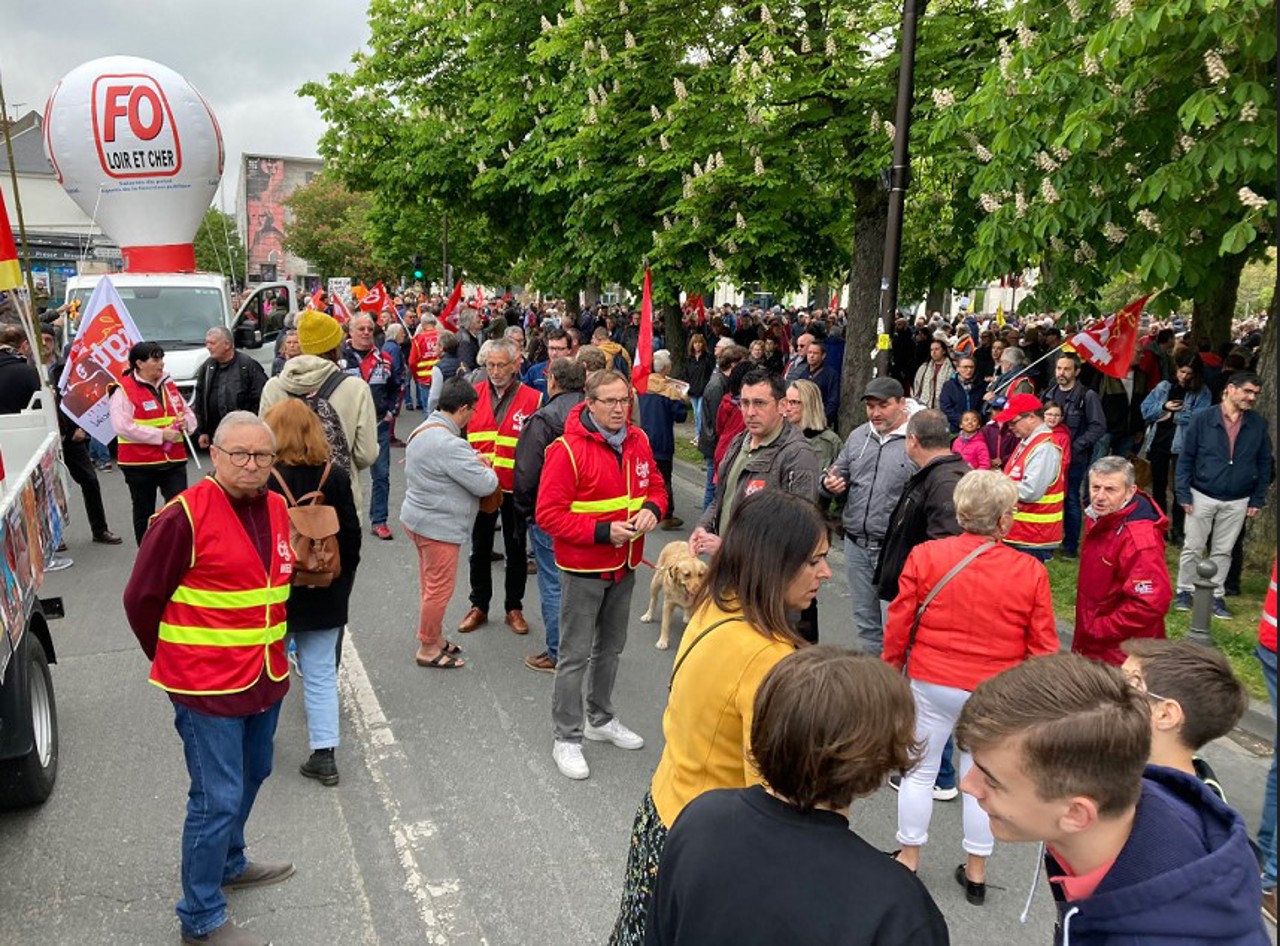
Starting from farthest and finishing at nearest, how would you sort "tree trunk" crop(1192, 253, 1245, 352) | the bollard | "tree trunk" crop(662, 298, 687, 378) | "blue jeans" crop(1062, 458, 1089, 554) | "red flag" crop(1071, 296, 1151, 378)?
"tree trunk" crop(662, 298, 687, 378)
"tree trunk" crop(1192, 253, 1245, 352)
"blue jeans" crop(1062, 458, 1089, 554)
"red flag" crop(1071, 296, 1151, 378)
the bollard

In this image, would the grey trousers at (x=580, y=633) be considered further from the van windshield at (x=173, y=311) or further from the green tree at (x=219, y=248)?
the green tree at (x=219, y=248)

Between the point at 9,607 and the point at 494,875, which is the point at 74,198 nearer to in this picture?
the point at 9,607

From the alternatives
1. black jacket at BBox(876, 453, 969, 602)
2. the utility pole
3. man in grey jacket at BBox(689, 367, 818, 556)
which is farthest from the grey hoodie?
the utility pole

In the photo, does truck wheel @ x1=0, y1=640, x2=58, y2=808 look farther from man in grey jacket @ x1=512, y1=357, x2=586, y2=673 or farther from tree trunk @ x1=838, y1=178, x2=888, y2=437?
tree trunk @ x1=838, y1=178, x2=888, y2=437

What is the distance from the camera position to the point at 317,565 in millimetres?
4387

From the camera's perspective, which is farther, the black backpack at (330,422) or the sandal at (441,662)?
the sandal at (441,662)

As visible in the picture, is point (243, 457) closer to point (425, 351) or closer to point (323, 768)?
point (323, 768)

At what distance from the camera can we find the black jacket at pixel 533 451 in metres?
5.83

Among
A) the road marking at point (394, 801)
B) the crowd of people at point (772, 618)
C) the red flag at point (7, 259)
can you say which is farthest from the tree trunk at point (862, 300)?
the red flag at point (7, 259)

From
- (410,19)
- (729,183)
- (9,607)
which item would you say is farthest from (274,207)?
(9,607)

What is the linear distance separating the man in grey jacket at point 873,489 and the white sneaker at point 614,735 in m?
1.41

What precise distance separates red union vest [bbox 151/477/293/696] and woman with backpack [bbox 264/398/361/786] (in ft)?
2.45

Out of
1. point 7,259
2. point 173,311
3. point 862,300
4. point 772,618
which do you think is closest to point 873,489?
point 772,618

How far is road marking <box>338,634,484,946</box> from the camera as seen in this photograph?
3.85 m
